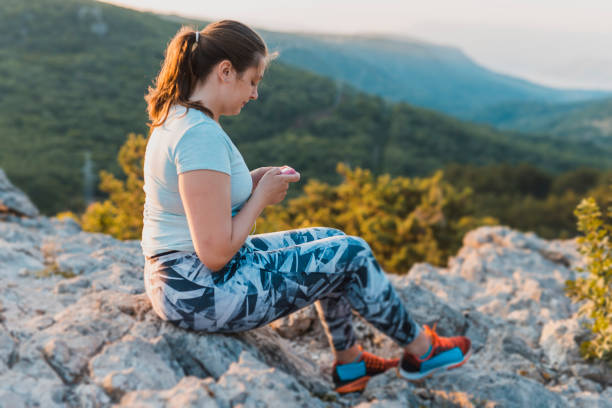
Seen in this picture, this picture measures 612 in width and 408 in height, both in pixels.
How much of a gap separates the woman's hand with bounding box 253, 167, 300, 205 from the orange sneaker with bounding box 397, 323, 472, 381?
3.57ft

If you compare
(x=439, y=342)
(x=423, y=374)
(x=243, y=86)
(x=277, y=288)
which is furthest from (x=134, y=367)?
(x=439, y=342)

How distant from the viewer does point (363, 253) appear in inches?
87.9

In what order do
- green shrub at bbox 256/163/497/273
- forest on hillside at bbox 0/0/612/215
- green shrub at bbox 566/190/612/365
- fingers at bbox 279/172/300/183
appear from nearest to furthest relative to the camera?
fingers at bbox 279/172/300/183 < green shrub at bbox 566/190/612/365 < green shrub at bbox 256/163/497/273 < forest on hillside at bbox 0/0/612/215

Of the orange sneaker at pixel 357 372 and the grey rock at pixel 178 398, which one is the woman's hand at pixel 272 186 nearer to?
the grey rock at pixel 178 398

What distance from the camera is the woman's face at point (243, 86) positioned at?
2008 mm

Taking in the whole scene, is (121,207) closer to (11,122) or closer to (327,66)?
(11,122)

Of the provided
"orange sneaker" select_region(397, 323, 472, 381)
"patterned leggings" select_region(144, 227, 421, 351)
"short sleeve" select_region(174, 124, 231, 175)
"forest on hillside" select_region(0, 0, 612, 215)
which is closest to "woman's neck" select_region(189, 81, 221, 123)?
"short sleeve" select_region(174, 124, 231, 175)

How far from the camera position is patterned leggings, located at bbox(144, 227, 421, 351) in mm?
2021

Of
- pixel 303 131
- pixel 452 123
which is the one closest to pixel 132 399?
pixel 303 131

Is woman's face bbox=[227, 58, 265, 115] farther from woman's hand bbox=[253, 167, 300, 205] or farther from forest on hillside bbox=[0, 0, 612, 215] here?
forest on hillside bbox=[0, 0, 612, 215]

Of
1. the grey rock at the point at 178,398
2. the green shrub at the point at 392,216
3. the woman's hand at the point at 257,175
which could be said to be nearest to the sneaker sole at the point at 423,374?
the grey rock at the point at 178,398

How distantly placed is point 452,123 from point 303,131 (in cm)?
2318

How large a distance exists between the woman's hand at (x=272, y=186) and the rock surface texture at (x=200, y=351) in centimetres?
66

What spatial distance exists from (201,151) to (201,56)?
444mm
